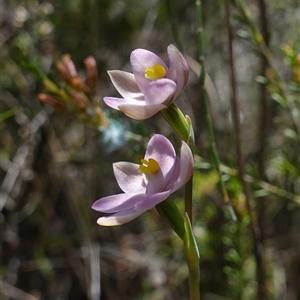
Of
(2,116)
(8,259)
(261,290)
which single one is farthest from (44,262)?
(261,290)

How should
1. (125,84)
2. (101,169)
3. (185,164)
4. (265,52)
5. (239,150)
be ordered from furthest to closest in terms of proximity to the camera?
(101,169), (265,52), (239,150), (125,84), (185,164)

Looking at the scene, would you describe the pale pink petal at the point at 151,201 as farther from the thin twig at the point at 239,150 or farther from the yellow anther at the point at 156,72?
the thin twig at the point at 239,150

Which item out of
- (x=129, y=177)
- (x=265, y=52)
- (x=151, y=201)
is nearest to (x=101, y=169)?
(x=265, y=52)

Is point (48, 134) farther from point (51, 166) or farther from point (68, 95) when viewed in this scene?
point (68, 95)

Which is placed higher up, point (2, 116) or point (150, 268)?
point (2, 116)

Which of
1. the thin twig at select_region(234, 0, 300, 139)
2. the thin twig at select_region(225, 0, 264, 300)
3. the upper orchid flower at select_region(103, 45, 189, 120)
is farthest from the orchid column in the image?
the thin twig at select_region(234, 0, 300, 139)

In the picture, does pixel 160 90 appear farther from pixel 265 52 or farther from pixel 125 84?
pixel 265 52
